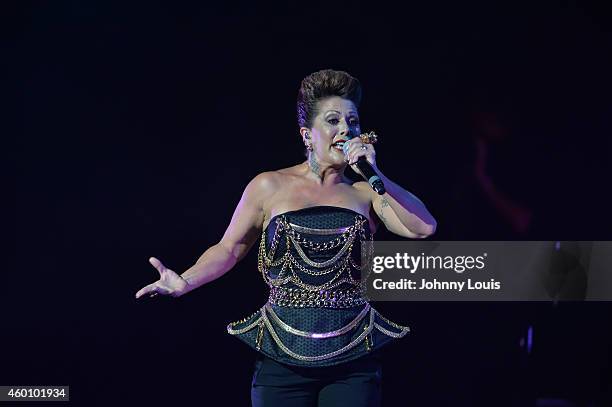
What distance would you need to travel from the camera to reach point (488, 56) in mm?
3383

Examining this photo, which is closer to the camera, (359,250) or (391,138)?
(359,250)

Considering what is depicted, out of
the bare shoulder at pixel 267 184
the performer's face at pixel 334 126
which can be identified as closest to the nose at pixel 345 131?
the performer's face at pixel 334 126

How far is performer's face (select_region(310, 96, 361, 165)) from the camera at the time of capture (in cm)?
215

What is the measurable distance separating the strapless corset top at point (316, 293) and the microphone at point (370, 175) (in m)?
0.19

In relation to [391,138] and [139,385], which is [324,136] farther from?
[139,385]

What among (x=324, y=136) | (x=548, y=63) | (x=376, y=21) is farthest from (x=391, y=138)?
(x=324, y=136)

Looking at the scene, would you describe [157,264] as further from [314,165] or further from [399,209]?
[399,209]

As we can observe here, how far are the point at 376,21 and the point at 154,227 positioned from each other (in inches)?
50.5

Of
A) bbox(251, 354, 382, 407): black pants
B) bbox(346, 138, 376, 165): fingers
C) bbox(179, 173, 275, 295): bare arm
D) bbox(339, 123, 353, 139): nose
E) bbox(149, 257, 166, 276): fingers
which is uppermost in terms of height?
bbox(339, 123, 353, 139): nose

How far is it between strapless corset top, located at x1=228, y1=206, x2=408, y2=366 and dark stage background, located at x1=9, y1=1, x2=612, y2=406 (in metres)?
1.22

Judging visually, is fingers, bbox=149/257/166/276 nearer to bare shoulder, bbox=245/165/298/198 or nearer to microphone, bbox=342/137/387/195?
bare shoulder, bbox=245/165/298/198

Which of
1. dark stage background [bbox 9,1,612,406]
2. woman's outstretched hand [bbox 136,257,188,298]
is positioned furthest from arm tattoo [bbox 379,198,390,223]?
dark stage background [bbox 9,1,612,406]

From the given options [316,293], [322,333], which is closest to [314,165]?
[316,293]

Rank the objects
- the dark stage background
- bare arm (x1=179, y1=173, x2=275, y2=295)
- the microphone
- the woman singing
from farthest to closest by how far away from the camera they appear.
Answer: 1. the dark stage background
2. bare arm (x1=179, y1=173, x2=275, y2=295)
3. the woman singing
4. the microphone
